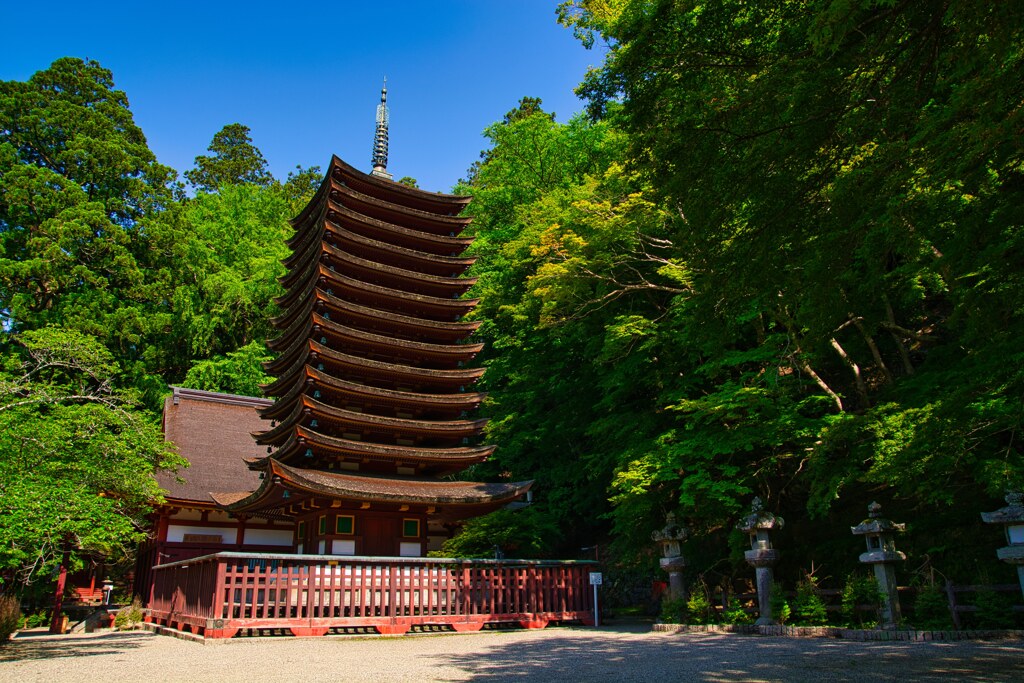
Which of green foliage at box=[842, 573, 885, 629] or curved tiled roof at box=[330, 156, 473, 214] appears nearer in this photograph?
green foliage at box=[842, 573, 885, 629]

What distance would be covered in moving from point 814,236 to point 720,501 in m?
7.82

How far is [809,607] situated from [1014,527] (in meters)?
3.16

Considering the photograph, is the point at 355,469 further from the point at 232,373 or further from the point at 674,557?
the point at 232,373

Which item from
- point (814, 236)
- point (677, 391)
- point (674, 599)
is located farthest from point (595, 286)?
point (814, 236)

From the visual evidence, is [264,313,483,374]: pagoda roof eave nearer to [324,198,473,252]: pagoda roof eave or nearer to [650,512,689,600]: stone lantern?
[324,198,473,252]: pagoda roof eave

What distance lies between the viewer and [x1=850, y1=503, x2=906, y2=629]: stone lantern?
9227 mm

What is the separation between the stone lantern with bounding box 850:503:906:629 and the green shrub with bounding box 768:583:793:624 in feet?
5.02

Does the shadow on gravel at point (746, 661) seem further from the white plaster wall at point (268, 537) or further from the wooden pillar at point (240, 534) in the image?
the wooden pillar at point (240, 534)

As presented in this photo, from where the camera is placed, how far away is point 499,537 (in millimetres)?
15672

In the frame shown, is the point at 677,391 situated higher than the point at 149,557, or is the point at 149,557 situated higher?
the point at 677,391

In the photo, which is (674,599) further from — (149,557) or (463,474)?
(149,557)

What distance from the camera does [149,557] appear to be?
726 inches

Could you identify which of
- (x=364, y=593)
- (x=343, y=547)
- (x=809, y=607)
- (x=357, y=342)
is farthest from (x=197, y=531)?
(x=809, y=607)

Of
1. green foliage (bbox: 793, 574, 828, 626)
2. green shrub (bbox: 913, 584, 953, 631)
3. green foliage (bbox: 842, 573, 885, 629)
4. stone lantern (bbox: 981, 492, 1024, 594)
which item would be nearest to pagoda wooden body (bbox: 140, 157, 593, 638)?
green foliage (bbox: 793, 574, 828, 626)
